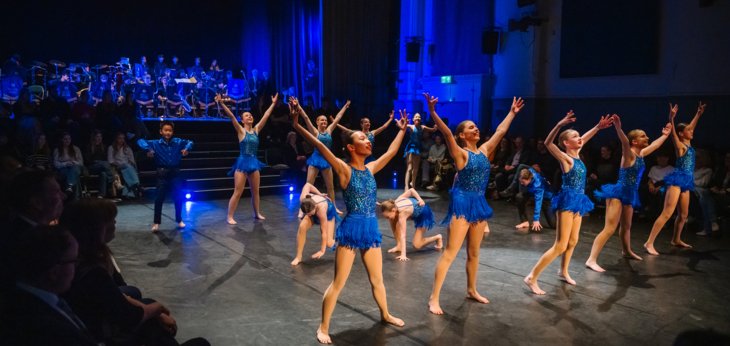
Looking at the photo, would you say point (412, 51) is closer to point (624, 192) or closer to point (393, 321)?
point (624, 192)

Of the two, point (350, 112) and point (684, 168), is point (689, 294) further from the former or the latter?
point (350, 112)

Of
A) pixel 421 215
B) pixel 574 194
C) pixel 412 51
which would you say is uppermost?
pixel 412 51

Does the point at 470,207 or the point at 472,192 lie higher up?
the point at 472,192

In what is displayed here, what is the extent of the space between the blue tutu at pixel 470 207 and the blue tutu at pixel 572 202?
1.00 metres

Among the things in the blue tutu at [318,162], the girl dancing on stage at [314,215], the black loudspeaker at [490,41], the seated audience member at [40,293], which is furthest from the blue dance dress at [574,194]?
the black loudspeaker at [490,41]

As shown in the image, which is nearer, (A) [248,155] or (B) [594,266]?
(B) [594,266]

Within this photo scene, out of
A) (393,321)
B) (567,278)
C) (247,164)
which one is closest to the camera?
(393,321)

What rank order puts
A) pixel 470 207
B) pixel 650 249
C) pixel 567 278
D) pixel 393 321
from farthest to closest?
pixel 650 249
pixel 567 278
pixel 470 207
pixel 393 321

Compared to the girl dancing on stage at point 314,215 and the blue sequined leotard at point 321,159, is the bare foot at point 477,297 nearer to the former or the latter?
the girl dancing on stage at point 314,215

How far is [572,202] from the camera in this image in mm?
5273

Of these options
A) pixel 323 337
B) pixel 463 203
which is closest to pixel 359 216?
pixel 323 337

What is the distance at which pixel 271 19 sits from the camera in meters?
18.8

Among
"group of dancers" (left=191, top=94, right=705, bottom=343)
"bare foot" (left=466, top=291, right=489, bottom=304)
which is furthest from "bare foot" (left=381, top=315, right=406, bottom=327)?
"bare foot" (left=466, top=291, right=489, bottom=304)

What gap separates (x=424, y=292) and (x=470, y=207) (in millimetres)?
1094
